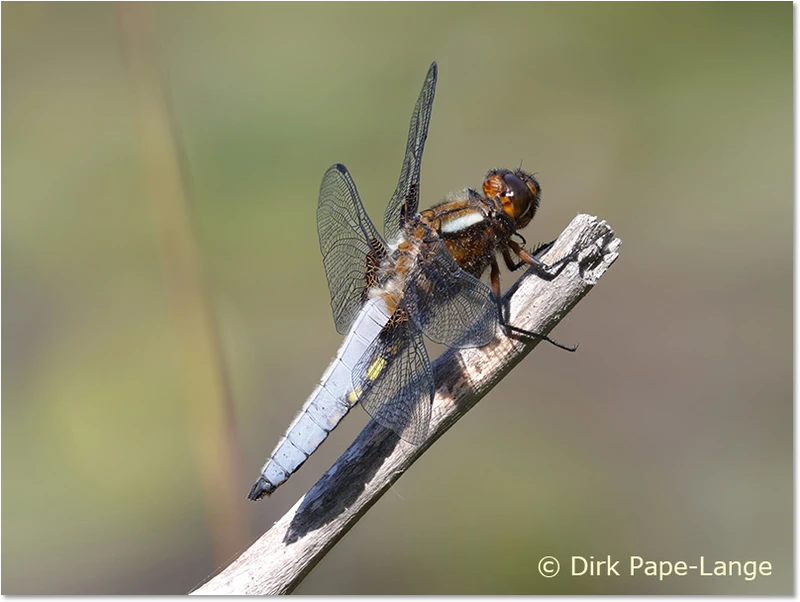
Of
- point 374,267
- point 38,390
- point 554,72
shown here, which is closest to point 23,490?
point 38,390

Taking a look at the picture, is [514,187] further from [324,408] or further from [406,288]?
[324,408]

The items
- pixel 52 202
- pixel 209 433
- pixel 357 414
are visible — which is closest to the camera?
pixel 209 433

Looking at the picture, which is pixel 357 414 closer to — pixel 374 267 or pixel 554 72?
pixel 374 267

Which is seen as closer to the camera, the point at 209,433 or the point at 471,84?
the point at 209,433

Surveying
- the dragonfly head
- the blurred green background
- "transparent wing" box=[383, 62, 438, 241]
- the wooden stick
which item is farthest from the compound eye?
the blurred green background

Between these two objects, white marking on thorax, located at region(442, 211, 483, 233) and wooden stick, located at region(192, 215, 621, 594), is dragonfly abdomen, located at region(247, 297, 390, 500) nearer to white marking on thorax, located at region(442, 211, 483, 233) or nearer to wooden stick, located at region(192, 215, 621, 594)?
wooden stick, located at region(192, 215, 621, 594)

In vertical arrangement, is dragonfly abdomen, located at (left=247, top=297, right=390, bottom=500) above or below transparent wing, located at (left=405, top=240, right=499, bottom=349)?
below
